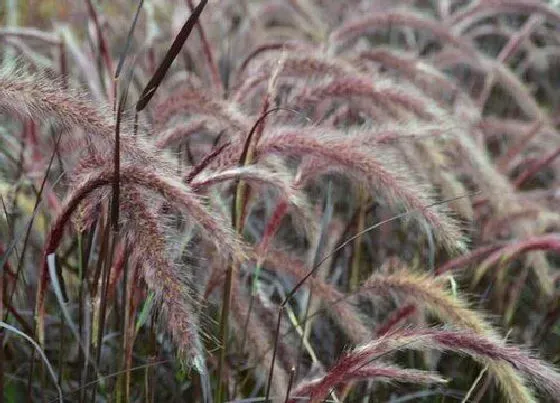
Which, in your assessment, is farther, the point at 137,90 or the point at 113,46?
the point at 113,46

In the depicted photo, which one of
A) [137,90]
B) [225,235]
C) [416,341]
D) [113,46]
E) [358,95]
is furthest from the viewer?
[113,46]

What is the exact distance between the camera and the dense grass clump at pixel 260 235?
1.49 meters

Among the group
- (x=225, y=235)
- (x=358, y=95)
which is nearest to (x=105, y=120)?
(x=225, y=235)

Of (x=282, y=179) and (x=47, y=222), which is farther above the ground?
(x=282, y=179)

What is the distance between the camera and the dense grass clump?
149 centimetres

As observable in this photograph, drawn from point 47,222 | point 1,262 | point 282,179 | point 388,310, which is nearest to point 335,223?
point 388,310

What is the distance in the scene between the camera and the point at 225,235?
1.37m

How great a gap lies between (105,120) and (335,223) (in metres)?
1.54

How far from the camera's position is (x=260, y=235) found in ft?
9.18

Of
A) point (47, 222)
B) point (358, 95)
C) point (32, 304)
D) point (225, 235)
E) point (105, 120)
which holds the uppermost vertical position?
point (358, 95)

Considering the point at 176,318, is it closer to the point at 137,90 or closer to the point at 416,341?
the point at 416,341

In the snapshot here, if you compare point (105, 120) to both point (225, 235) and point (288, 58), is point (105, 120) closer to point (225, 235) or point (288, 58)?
point (225, 235)

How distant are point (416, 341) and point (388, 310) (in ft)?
4.81

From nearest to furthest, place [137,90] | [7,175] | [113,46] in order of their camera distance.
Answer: [7,175], [137,90], [113,46]
